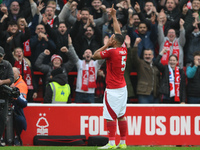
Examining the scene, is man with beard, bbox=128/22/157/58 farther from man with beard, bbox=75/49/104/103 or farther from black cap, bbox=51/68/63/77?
black cap, bbox=51/68/63/77

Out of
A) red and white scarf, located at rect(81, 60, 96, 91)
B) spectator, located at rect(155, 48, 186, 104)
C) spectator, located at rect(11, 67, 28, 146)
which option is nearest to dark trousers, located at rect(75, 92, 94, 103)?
red and white scarf, located at rect(81, 60, 96, 91)

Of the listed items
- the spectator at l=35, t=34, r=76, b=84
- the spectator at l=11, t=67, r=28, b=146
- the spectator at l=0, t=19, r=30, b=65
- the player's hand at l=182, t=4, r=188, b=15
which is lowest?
the spectator at l=11, t=67, r=28, b=146

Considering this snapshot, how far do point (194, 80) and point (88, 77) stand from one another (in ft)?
10.3

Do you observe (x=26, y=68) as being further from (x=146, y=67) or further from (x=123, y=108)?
(x=123, y=108)

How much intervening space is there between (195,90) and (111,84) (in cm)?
496

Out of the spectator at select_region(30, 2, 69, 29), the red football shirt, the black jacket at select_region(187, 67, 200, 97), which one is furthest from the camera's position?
the spectator at select_region(30, 2, 69, 29)

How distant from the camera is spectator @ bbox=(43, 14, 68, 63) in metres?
13.5

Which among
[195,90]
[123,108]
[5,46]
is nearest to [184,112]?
[195,90]

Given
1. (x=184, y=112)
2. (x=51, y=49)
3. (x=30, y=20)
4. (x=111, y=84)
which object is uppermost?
(x=30, y=20)

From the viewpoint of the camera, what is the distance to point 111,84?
Result: 8664 mm

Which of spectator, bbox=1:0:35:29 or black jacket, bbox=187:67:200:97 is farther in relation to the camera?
spectator, bbox=1:0:35:29

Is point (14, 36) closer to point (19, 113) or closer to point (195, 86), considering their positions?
point (19, 113)

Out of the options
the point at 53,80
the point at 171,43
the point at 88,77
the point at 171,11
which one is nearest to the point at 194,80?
the point at 171,43

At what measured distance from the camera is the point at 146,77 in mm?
12891
